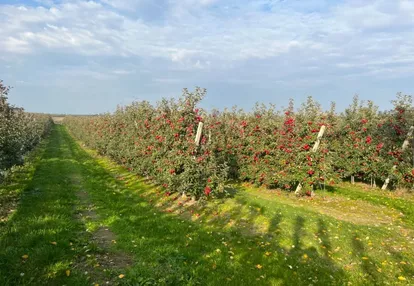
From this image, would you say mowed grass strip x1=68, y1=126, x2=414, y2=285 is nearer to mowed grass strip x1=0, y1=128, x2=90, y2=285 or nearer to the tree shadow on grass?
the tree shadow on grass

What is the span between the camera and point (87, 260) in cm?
675

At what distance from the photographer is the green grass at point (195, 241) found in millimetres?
6387

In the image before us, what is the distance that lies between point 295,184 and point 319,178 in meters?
1.89

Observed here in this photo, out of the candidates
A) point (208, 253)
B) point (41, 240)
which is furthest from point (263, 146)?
point (41, 240)

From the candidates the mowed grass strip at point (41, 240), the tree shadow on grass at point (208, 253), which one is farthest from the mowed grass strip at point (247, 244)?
the mowed grass strip at point (41, 240)

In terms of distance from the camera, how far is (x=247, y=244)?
8.95 metres

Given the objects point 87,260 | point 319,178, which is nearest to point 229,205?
point 319,178

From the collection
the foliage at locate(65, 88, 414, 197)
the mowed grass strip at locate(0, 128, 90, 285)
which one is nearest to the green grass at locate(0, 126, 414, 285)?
the mowed grass strip at locate(0, 128, 90, 285)

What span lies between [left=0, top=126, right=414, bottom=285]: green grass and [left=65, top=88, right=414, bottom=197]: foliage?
1.98 metres

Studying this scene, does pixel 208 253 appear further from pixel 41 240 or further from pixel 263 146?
pixel 263 146

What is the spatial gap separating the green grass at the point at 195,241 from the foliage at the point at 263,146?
77.8 inches

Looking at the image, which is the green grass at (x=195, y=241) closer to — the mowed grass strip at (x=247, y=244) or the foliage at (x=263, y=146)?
the mowed grass strip at (x=247, y=244)

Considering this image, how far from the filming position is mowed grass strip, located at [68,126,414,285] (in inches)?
266

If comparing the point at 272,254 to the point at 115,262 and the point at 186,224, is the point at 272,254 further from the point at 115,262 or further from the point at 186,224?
the point at 115,262
